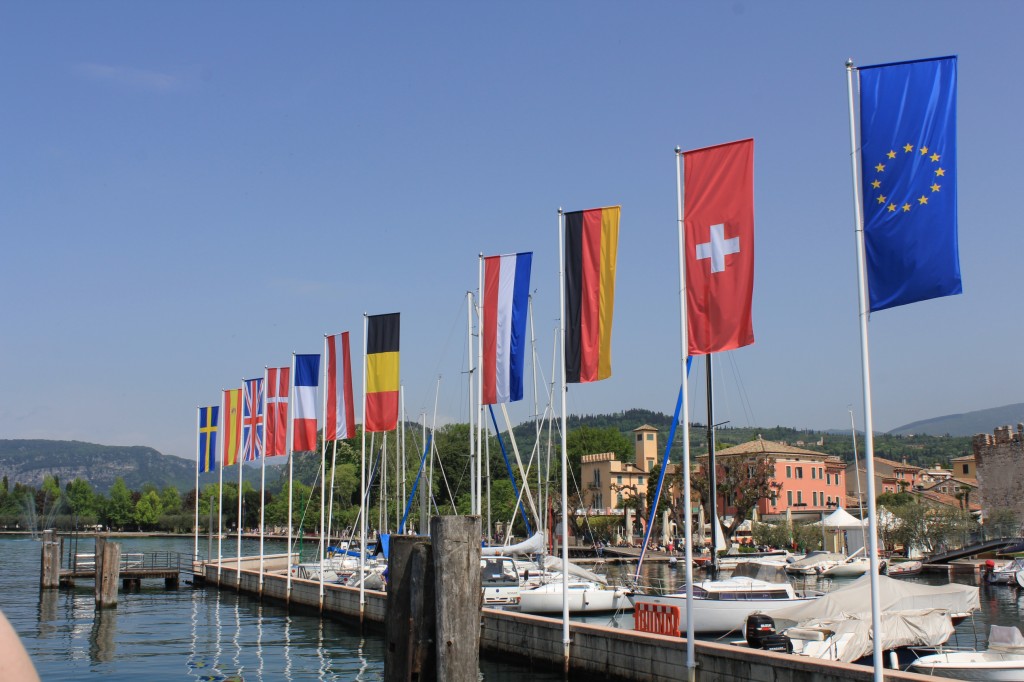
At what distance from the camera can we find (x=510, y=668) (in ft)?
83.8

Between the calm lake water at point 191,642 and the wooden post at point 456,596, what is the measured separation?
13.3m

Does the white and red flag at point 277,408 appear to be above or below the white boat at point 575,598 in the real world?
above

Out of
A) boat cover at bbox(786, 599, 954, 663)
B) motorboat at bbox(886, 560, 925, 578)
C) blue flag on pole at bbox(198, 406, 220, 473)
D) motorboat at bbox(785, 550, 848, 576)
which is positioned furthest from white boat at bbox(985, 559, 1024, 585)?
blue flag on pole at bbox(198, 406, 220, 473)

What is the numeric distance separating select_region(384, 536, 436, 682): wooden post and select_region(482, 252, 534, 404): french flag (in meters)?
15.2

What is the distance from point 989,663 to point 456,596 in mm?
13783

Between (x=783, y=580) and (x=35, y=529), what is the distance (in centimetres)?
18611

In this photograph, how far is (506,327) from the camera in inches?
1080

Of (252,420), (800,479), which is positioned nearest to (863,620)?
(252,420)

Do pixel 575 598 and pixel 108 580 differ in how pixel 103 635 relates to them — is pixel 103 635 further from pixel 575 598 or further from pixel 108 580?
pixel 575 598

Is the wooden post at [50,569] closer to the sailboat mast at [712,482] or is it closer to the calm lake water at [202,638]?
the calm lake water at [202,638]

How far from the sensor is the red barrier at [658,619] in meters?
25.8

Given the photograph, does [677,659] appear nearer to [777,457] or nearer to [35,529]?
[777,457]

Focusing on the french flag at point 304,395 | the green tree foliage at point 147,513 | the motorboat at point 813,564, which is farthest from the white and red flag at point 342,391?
the green tree foliage at point 147,513

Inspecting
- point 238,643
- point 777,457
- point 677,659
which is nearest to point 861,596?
point 677,659
